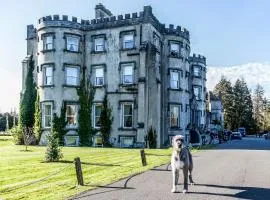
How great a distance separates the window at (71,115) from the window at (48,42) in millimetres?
5848

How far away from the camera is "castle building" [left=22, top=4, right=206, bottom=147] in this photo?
3422cm

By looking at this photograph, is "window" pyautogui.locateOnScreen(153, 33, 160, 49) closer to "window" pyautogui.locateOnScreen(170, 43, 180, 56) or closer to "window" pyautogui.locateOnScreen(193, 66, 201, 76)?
"window" pyautogui.locateOnScreen(170, 43, 180, 56)

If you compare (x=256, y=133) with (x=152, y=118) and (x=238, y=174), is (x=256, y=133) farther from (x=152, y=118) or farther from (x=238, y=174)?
(x=238, y=174)

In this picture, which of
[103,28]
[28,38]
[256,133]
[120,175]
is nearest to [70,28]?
[103,28]

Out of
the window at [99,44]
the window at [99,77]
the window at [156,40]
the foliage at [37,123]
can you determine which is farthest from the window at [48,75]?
the window at [156,40]

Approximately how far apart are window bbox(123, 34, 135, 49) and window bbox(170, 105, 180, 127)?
24.0 ft

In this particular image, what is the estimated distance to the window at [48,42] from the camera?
3606cm

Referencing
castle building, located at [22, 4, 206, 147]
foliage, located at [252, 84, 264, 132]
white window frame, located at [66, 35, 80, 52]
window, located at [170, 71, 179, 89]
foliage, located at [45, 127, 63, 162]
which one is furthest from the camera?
foliage, located at [252, 84, 264, 132]

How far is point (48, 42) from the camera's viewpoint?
36219 mm

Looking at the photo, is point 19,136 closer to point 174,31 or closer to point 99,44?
point 99,44

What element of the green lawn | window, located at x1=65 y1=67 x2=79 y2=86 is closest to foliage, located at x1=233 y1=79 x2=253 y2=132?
window, located at x1=65 y1=67 x2=79 y2=86

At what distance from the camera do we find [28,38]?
3984 cm

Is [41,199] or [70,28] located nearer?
[41,199]

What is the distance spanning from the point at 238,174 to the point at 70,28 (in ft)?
83.3
